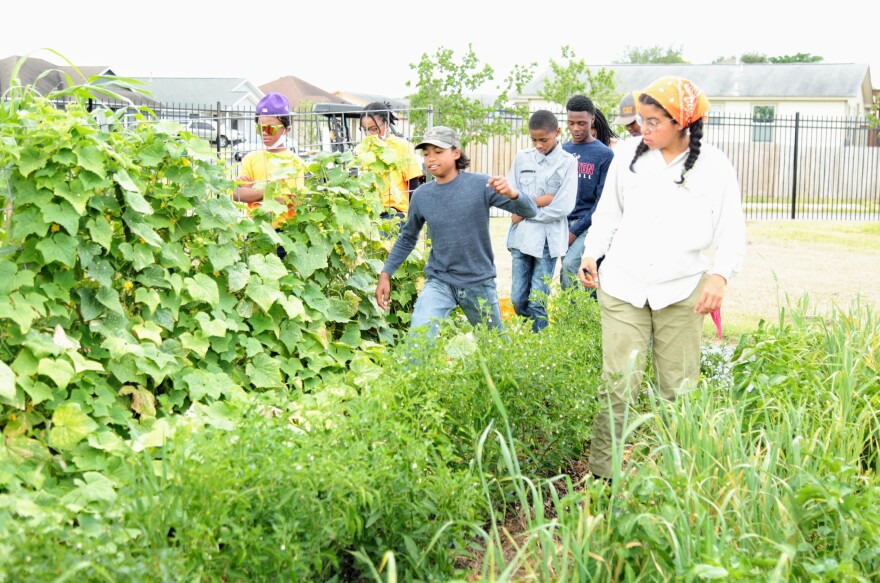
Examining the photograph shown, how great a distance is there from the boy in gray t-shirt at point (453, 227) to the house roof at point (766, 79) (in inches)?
1549

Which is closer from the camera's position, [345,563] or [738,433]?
[345,563]

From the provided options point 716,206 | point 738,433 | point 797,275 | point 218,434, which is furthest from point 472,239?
point 797,275

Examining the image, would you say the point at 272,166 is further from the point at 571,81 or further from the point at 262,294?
the point at 571,81

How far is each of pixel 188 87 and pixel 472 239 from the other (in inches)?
1476

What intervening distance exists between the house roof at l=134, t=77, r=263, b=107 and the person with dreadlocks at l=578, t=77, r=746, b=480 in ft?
117

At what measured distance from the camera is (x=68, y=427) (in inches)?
148

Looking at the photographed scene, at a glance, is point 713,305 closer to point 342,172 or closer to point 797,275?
point 342,172

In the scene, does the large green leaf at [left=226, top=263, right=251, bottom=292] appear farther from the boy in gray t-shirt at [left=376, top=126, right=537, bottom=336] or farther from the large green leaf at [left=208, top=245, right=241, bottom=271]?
the boy in gray t-shirt at [left=376, top=126, right=537, bottom=336]

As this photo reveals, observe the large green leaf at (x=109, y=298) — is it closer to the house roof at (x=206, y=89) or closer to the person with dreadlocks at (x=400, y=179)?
the person with dreadlocks at (x=400, y=179)

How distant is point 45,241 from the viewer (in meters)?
3.90

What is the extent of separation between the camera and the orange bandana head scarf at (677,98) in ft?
13.5

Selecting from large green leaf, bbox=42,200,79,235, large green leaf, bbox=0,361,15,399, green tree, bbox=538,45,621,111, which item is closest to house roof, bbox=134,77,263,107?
green tree, bbox=538,45,621,111

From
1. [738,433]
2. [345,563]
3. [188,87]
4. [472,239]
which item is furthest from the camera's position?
[188,87]

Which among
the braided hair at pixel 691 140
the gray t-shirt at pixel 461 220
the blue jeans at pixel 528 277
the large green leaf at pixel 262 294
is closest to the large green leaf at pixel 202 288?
the large green leaf at pixel 262 294
